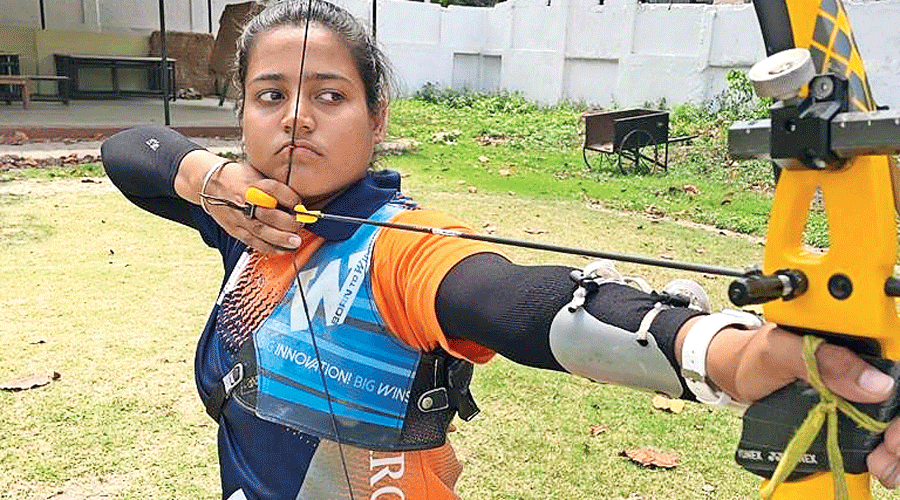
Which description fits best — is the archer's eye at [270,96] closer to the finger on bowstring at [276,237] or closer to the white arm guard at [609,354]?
the finger on bowstring at [276,237]

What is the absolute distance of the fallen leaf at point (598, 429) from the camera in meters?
2.96

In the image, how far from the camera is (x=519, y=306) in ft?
3.21

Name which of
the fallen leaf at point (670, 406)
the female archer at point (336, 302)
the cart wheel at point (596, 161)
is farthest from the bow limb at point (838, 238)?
the cart wheel at point (596, 161)

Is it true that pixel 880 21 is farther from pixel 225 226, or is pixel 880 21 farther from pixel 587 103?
pixel 225 226

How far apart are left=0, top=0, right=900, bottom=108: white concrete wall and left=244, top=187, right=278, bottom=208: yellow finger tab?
8.73m

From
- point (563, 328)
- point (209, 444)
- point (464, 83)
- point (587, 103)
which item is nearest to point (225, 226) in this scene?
point (563, 328)

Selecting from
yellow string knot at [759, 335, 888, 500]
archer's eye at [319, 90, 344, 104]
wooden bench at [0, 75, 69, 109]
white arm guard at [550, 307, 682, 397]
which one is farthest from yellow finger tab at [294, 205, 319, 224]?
wooden bench at [0, 75, 69, 109]

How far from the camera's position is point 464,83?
1619cm

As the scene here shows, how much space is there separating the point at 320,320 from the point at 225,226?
30 centimetres

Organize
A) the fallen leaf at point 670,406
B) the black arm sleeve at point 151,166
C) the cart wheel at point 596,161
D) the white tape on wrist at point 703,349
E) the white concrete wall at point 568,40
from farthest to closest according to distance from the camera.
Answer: the white concrete wall at point 568,40, the cart wheel at point 596,161, the fallen leaf at point 670,406, the black arm sleeve at point 151,166, the white tape on wrist at point 703,349

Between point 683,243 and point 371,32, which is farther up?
point 371,32

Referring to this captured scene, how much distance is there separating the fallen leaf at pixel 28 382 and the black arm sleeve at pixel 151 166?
5.33 ft

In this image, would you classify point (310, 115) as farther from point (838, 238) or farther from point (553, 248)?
point (838, 238)

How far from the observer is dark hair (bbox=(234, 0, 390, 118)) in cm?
131
